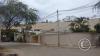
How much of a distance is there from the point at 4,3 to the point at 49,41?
22728 millimetres

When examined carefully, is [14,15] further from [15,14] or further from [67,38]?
[67,38]

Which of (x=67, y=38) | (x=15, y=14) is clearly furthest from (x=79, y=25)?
(x=15, y=14)

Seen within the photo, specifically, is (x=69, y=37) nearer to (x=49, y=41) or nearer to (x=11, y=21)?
(x=49, y=41)

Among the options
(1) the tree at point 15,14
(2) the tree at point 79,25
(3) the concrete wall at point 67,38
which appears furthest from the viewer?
(1) the tree at point 15,14

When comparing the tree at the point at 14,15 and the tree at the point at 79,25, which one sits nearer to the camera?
the tree at the point at 79,25

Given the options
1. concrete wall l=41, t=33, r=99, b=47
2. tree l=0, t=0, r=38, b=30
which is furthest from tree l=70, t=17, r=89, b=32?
tree l=0, t=0, r=38, b=30

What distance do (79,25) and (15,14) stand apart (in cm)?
1714

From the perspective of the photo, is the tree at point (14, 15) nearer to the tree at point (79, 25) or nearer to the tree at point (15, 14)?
the tree at point (15, 14)

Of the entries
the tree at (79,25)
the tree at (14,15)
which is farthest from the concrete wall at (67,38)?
the tree at (14,15)

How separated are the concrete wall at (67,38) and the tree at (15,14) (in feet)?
63.2

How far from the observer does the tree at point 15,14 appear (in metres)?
53.9

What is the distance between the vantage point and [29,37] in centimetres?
4816

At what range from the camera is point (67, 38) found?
32938 mm

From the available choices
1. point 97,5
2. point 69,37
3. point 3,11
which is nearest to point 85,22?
point 69,37
